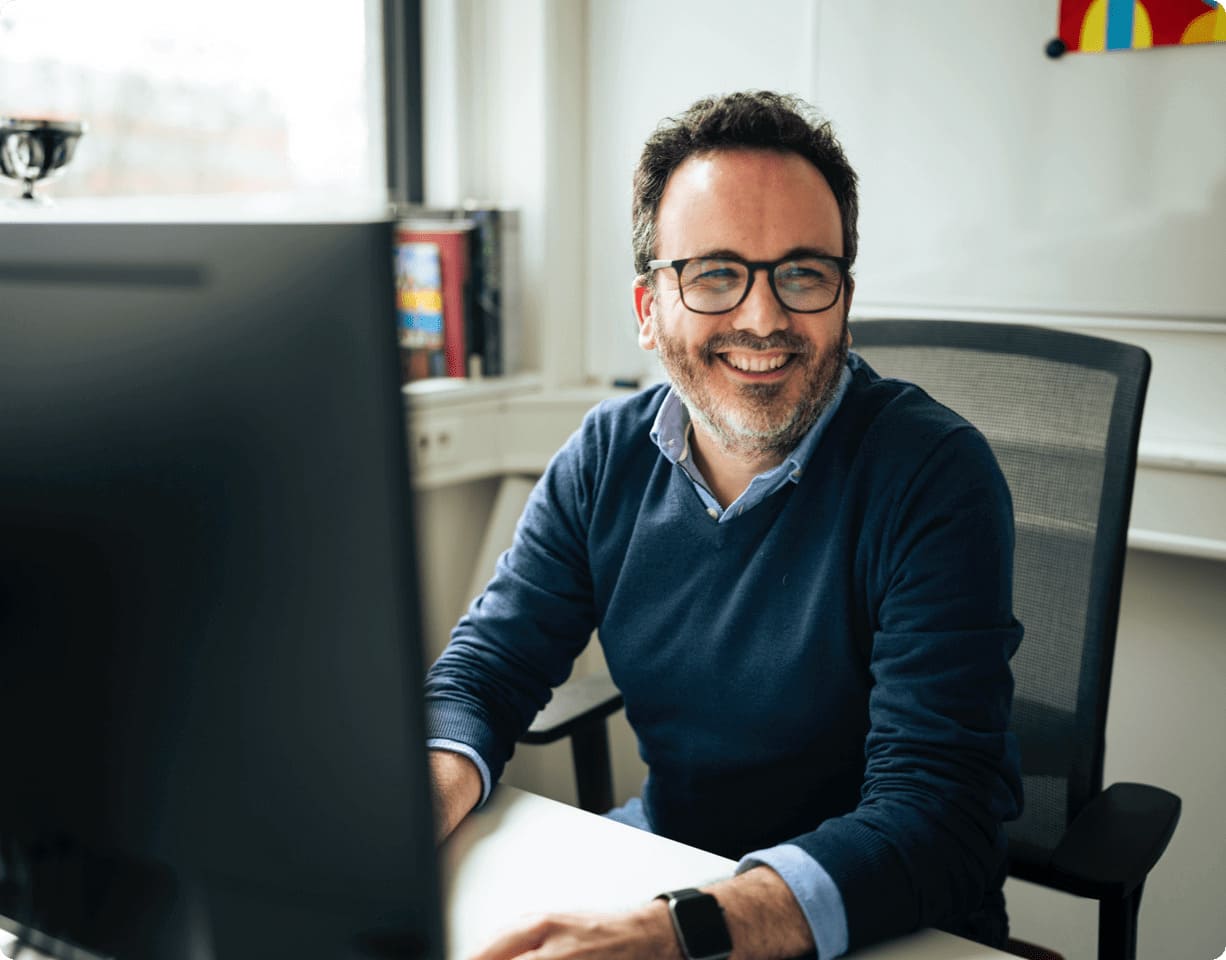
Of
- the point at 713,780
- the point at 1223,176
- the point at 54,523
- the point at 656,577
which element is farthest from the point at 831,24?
the point at 54,523

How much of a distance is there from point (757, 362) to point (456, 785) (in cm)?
52

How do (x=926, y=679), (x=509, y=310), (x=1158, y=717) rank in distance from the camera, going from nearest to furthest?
(x=926, y=679), (x=1158, y=717), (x=509, y=310)

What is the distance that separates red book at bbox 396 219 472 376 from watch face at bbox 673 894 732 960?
1.50 m

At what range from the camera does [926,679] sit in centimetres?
105

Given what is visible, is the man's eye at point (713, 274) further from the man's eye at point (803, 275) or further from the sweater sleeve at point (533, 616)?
the sweater sleeve at point (533, 616)

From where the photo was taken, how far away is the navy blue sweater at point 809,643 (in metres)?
1.03

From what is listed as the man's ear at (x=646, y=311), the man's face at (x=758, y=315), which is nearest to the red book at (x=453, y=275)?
the man's ear at (x=646, y=311)

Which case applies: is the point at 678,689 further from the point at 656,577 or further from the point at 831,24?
the point at 831,24

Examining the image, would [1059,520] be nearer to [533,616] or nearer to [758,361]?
[758,361]

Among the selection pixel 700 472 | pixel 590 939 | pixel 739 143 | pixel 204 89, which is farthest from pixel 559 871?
pixel 204 89

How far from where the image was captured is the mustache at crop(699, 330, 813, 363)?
123cm

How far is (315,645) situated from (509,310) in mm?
1877

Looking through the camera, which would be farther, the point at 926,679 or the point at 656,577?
the point at 656,577

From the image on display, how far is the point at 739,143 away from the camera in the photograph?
126 centimetres
